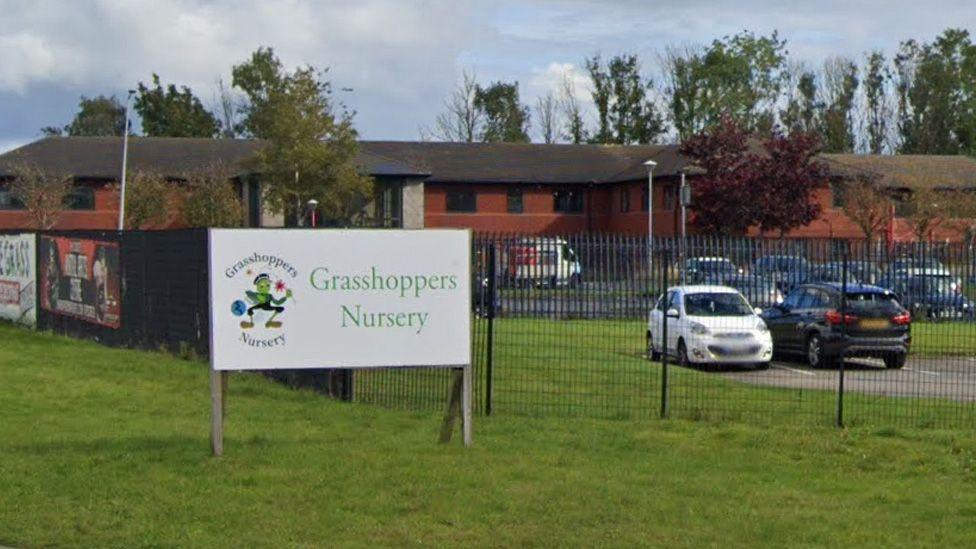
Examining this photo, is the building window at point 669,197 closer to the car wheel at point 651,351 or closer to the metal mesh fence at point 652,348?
the metal mesh fence at point 652,348

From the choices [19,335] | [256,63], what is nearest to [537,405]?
[19,335]

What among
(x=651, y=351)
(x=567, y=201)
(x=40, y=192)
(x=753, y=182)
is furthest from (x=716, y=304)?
(x=567, y=201)

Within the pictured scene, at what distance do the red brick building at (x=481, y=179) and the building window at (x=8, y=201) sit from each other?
66 mm

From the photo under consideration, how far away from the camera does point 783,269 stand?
23.3 meters

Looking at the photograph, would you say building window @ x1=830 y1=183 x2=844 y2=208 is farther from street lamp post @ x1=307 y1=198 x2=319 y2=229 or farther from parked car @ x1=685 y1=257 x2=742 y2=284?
parked car @ x1=685 y1=257 x2=742 y2=284

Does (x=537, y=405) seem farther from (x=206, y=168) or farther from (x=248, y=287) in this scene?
(x=206, y=168)

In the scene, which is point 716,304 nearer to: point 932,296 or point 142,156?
point 932,296

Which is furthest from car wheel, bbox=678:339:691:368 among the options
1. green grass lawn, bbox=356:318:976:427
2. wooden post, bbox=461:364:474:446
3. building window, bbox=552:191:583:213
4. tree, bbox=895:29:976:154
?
tree, bbox=895:29:976:154

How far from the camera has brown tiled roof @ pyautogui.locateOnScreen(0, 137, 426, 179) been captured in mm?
66562

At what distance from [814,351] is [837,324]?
1870 mm

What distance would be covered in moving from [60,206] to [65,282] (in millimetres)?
38158

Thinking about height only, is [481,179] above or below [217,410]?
above

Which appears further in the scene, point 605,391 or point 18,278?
point 18,278

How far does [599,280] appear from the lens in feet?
53.2
